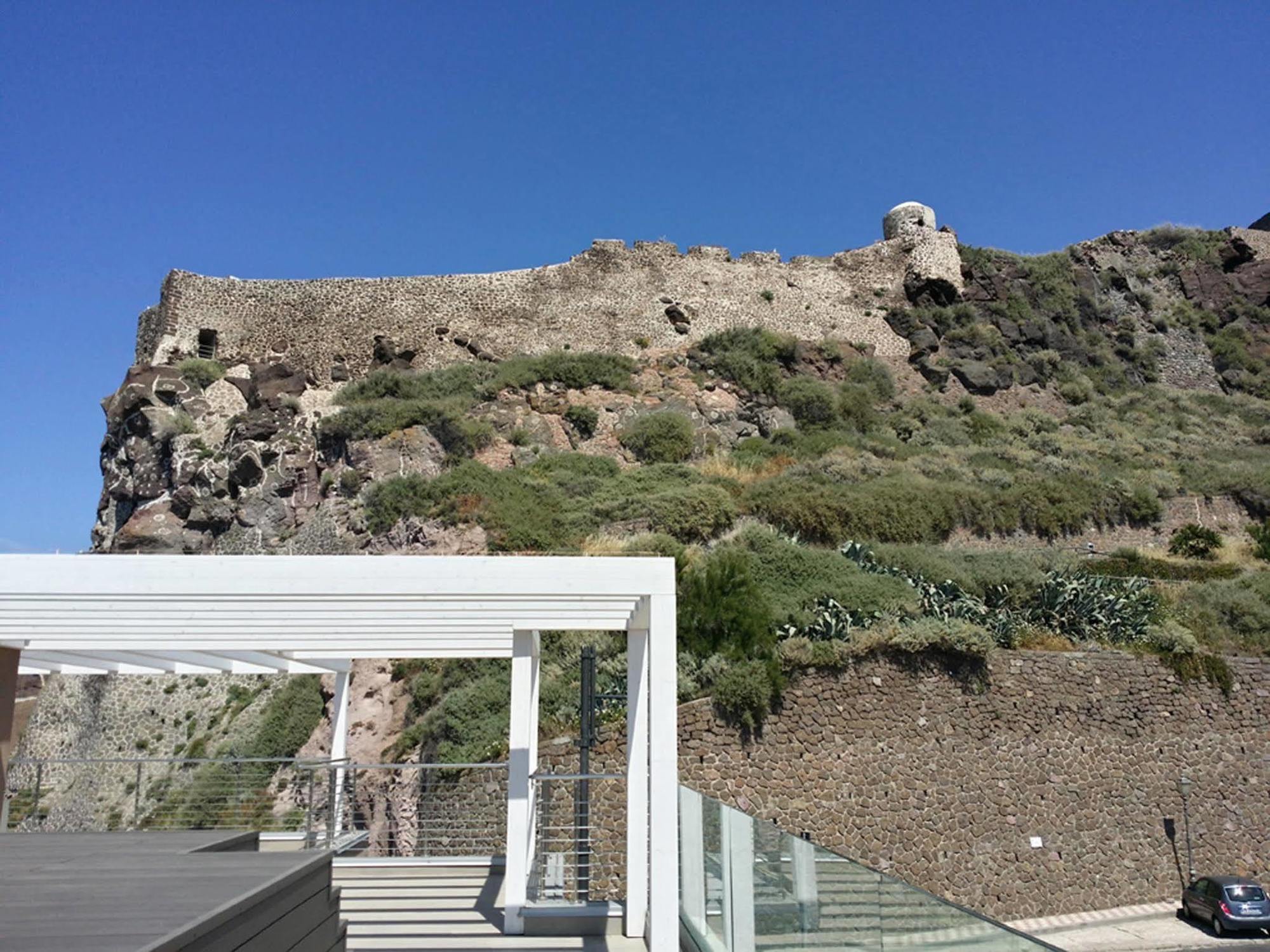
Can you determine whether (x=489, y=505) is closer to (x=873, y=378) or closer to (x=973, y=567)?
(x=973, y=567)

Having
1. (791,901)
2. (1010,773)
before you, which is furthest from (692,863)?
(1010,773)

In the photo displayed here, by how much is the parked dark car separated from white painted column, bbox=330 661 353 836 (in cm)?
1058

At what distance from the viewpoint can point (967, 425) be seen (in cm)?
3017

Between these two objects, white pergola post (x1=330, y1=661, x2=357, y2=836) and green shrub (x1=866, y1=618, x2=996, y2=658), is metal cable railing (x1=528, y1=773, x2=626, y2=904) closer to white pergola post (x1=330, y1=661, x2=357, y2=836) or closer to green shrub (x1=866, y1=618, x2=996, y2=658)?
white pergola post (x1=330, y1=661, x2=357, y2=836)

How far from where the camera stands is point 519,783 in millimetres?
7027

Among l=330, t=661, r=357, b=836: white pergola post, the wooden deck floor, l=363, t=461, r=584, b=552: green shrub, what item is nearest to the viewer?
the wooden deck floor

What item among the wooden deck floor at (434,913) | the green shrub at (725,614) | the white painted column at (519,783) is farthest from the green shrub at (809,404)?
the white painted column at (519,783)

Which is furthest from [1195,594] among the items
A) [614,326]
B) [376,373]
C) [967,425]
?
[376,373]

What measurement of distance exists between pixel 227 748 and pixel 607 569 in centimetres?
1343

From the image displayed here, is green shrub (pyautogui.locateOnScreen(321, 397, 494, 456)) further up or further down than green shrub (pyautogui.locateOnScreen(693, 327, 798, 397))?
further down

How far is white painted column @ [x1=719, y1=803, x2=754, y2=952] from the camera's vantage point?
5.25m

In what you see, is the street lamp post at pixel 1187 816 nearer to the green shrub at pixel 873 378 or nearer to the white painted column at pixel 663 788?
the white painted column at pixel 663 788

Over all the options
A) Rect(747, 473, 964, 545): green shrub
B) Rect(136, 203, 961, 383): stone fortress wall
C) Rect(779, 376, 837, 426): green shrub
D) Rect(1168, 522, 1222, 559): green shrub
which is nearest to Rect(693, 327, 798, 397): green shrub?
Rect(779, 376, 837, 426): green shrub

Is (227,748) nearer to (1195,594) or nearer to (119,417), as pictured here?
(119,417)
